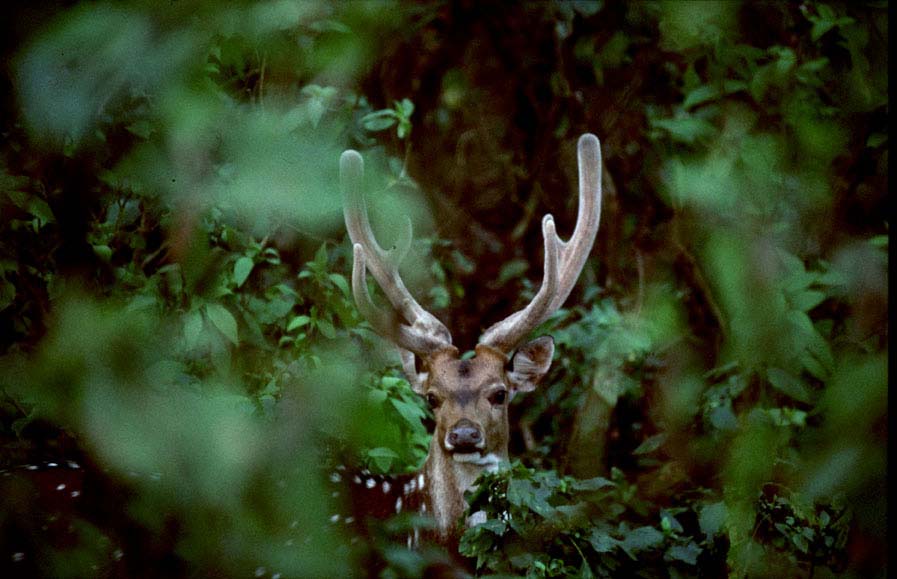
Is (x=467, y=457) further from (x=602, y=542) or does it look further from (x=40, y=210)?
(x=40, y=210)

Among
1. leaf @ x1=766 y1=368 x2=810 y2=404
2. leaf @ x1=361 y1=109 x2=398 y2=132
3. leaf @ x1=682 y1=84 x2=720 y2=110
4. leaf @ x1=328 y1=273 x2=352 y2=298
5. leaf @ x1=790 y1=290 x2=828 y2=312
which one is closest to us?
leaf @ x1=766 y1=368 x2=810 y2=404

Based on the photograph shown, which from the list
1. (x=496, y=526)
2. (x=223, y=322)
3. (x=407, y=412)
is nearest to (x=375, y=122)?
(x=407, y=412)

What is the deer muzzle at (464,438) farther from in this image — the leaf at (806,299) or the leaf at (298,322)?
the leaf at (806,299)

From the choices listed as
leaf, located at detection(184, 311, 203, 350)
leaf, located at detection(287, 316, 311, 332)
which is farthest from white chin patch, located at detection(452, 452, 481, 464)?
leaf, located at detection(184, 311, 203, 350)

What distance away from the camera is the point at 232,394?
1.42 m

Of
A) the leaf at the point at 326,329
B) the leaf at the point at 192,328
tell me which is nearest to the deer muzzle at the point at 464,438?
the leaf at the point at 326,329

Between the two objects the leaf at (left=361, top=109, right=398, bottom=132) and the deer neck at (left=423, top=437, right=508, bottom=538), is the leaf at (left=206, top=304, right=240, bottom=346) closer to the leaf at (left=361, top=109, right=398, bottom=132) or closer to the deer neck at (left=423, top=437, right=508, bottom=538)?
the deer neck at (left=423, top=437, right=508, bottom=538)

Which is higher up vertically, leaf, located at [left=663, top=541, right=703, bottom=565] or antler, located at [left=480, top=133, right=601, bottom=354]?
leaf, located at [left=663, top=541, right=703, bottom=565]

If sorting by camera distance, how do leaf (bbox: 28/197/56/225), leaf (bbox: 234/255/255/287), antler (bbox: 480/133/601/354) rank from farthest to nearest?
antler (bbox: 480/133/601/354), leaf (bbox: 234/255/255/287), leaf (bbox: 28/197/56/225)

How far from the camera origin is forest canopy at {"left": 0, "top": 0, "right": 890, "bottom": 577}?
1.17 meters

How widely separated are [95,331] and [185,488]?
8.1 inches

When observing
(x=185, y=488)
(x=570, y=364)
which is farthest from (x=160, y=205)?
(x=570, y=364)

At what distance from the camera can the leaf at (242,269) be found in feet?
11.5

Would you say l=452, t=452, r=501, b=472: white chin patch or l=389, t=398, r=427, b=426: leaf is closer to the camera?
l=389, t=398, r=427, b=426: leaf
